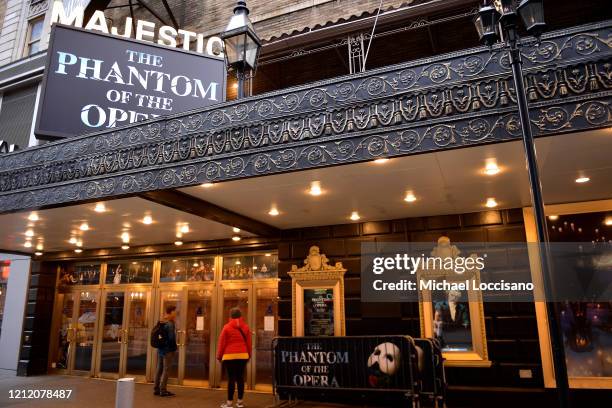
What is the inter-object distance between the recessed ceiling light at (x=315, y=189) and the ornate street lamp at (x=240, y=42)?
78.9 inches

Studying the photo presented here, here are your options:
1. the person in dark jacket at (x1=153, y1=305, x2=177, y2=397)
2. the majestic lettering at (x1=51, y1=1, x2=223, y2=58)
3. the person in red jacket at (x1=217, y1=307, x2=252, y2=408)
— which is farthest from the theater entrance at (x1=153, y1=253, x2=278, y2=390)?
the majestic lettering at (x1=51, y1=1, x2=223, y2=58)

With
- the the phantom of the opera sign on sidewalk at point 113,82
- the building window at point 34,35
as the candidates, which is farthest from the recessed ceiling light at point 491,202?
the building window at point 34,35

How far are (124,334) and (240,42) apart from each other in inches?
360

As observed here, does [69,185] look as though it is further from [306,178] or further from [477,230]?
[477,230]

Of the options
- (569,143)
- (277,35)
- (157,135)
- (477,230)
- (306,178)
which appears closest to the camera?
(569,143)

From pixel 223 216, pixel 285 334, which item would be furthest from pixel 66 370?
pixel 223 216

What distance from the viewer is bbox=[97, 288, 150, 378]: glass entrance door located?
40.7 feet

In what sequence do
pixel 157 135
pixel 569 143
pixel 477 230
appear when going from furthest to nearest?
pixel 477 230 < pixel 157 135 < pixel 569 143

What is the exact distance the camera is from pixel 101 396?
1002cm

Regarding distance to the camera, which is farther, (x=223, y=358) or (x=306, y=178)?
(x=223, y=358)

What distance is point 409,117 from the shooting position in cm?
589

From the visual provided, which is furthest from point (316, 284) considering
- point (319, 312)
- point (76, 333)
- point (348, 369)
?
point (76, 333)

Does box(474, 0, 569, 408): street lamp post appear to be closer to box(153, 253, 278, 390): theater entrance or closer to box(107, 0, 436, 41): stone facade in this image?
box(107, 0, 436, 41): stone facade

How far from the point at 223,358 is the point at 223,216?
2697 mm
